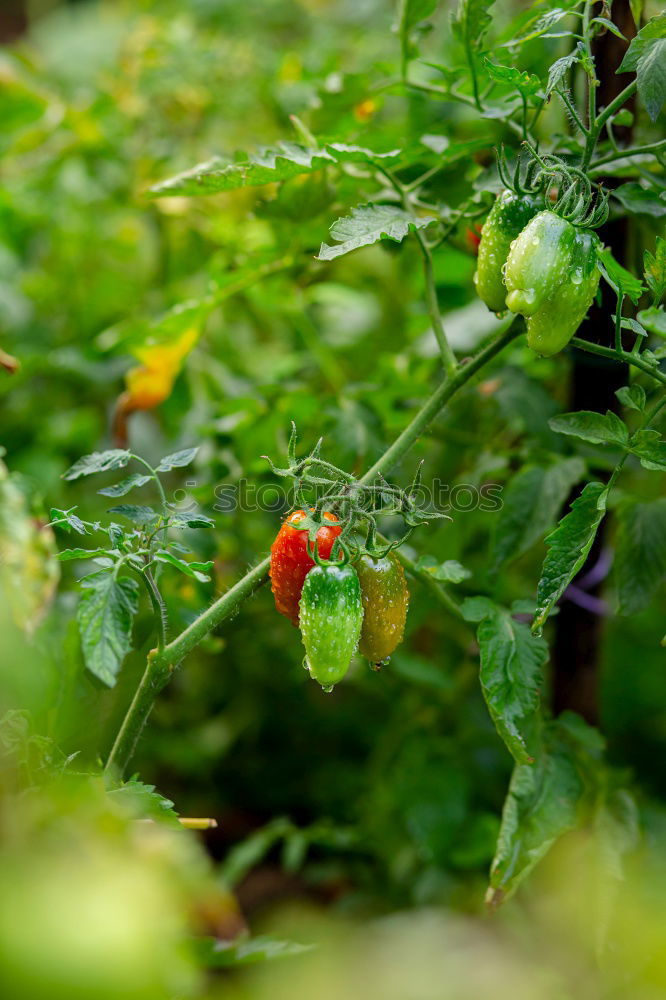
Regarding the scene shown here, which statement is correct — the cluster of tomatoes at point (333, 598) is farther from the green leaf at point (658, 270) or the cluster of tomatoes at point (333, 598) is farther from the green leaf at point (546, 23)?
the green leaf at point (546, 23)

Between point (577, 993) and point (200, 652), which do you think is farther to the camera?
point (200, 652)

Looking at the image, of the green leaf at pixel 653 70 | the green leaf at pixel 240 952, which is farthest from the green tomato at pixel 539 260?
the green leaf at pixel 240 952

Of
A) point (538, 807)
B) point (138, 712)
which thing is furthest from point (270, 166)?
point (538, 807)

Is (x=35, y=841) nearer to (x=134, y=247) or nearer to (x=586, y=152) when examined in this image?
(x=586, y=152)

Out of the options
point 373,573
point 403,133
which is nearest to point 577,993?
point 373,573

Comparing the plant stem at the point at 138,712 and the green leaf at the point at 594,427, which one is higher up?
the green leaf at the point at 594,427

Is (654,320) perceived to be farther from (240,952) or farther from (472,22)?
(240,952)
